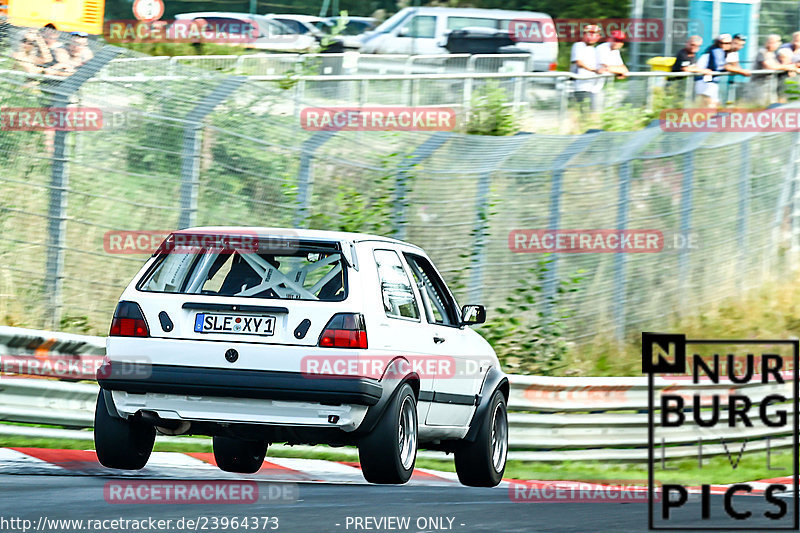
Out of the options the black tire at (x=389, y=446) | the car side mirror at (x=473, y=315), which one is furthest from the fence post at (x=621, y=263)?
the black tire at (x=389, y=446)

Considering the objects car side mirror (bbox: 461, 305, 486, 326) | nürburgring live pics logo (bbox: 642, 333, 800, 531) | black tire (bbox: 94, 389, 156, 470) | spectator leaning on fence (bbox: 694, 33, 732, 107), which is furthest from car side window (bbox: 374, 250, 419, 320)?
spectator leaning on fence (bbox: 694, 33, 732, 107)

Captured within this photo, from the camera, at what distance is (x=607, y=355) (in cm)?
1664

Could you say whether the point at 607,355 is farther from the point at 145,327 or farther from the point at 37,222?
the point at 145,327

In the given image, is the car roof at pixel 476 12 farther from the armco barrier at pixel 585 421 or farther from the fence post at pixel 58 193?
the armco barrier at pixel 585 421

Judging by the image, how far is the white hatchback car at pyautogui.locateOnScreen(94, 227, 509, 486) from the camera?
314 inches

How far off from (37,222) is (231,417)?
644 centimetres

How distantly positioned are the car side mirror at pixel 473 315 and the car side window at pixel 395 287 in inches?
30.0

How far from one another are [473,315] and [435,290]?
35 centimetres

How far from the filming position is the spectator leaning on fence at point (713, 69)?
20.9m

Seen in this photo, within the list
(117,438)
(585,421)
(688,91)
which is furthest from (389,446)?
(688,91)

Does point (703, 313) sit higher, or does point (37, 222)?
point (37, 222)

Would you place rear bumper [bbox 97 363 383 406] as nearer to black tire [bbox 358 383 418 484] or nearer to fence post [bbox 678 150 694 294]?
black tire [bbox 358 383 418 484]

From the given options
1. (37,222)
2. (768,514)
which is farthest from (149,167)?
(768,514)

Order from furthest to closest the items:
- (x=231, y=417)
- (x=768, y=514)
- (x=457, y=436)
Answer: (x=457, y=436), (x=768, y=514), (x=231, y=417)
